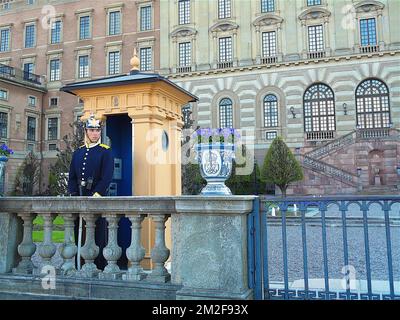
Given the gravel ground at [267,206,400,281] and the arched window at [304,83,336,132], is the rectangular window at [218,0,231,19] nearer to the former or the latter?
the arched window at [304,83,336,132]

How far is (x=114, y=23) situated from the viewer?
139ft

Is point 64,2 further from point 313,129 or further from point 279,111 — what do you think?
point 313,129

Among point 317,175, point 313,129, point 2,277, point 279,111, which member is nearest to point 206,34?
point 279,111

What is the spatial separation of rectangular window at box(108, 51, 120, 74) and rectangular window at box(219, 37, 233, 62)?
457 inches

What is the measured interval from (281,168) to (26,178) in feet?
87.5

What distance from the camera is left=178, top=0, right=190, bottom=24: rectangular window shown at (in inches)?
1531

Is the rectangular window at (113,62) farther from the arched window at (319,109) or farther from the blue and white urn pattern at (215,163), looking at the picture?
the blue and white urn pattern at (215,163)

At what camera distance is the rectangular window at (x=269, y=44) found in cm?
3612

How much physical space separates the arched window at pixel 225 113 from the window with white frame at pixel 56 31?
2155 cm

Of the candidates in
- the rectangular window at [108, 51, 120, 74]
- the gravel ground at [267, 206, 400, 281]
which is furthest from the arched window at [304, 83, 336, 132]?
the rectangular window at [108, 51, 120, 74]

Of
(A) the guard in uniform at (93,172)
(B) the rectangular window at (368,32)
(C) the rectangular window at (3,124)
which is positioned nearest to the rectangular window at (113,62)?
(C) the rectangular window at (3,124)

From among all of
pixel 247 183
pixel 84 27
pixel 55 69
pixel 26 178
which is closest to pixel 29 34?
pixel 55 69

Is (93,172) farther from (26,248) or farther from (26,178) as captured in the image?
(26,178)

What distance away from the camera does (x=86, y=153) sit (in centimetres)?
626
